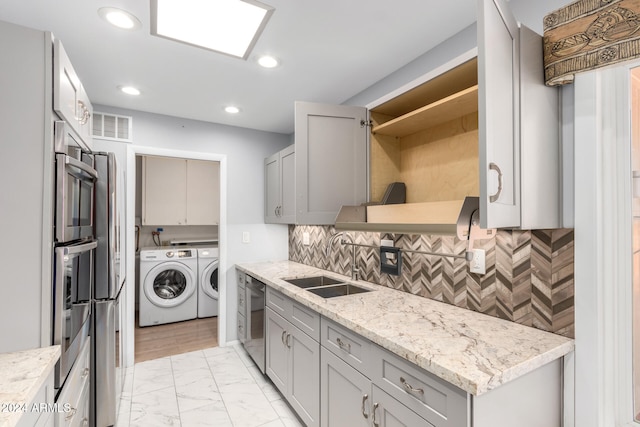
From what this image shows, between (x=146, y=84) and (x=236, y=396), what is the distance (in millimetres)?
2480

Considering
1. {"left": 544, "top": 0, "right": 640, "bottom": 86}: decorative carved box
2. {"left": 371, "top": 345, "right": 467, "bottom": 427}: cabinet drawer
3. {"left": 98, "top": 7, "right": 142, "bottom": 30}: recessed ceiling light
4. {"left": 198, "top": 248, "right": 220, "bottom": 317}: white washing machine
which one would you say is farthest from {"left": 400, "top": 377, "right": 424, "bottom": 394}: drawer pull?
{"left": 198, "top": 248, "right": 220, "bottom": 317}: white washing machine

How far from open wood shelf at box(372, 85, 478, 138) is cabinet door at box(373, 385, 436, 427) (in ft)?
4.40

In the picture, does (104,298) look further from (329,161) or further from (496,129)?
(496,129)

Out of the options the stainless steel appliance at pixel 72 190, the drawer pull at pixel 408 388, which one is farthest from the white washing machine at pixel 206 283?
the drawer pull at pixel 408 388

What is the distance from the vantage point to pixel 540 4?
1334 millimetres

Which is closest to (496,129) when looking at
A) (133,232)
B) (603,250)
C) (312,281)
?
(603,250)

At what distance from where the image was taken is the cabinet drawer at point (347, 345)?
1.42 metres

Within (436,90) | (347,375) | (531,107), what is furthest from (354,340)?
(436,90)

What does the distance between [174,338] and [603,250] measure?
390cm

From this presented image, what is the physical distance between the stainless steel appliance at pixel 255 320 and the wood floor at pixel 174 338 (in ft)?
2.34

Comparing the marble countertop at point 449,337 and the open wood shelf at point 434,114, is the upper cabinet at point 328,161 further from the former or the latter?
the marble countertop at point 449,337

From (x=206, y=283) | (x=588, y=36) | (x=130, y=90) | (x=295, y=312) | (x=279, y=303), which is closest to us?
(x=588, y=36)

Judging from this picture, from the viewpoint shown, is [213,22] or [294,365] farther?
[294,365]

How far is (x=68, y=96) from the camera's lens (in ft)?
4.51
